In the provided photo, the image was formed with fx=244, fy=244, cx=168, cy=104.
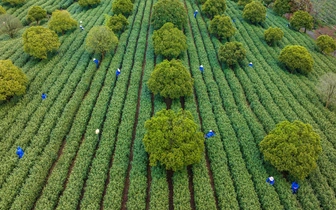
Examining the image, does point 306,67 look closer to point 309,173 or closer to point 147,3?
point 309,173

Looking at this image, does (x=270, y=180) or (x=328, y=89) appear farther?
(x=328, y=89)

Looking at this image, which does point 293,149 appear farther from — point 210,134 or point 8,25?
point 8,25

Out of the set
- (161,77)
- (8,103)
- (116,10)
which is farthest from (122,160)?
(116,10)

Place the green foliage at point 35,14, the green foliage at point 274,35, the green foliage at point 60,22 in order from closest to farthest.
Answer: the green foliage at point 60,22, the green foliage at point 274,35, the green foliage at point 35,14

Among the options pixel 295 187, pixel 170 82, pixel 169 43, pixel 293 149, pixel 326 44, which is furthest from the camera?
pixel 326 44

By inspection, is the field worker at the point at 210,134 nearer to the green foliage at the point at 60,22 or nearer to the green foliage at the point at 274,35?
the green foliage at the point at 274,35

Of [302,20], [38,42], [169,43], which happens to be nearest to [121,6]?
[169,43]

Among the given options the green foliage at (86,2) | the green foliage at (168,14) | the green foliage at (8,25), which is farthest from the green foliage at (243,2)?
the green foliage at (8,25)
